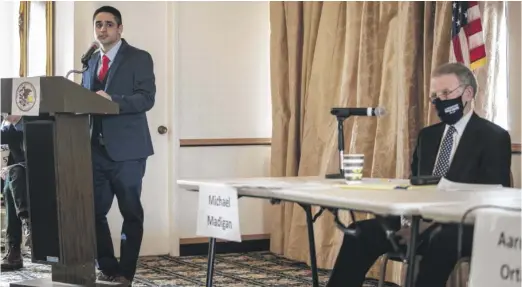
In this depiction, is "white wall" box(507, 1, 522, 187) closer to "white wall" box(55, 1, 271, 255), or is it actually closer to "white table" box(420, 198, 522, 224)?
"white table" box(420, 198, 522, 224)

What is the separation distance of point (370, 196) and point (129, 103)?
1.62 m

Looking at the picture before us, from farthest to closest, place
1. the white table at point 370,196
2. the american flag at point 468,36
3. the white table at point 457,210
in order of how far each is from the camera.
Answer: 1. the american flag at point 468,36
2. the white table at point 370,196
3. the white table at point 457,210

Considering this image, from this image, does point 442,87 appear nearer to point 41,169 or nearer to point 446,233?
point 446,233

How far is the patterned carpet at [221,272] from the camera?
13.3ft

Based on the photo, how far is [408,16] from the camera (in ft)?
12.3

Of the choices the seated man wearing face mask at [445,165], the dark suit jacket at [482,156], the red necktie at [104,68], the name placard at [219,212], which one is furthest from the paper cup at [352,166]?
the red necktie at [104,68]

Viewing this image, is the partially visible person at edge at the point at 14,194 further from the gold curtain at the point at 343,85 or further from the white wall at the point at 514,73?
the white wall at the point at 514,73

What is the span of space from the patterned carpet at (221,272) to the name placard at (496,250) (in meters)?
2.36

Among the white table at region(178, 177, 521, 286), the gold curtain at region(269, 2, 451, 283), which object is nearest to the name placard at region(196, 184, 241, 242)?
the white table at region(178, 177, 521, 286)

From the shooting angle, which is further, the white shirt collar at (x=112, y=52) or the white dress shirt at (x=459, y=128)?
the white shirt collar at (x=112, y=52)

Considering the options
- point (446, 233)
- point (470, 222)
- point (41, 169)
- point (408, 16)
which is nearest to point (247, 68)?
point (408, 16)

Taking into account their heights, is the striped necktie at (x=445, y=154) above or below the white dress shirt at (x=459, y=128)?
below

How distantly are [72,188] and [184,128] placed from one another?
7.04 feet

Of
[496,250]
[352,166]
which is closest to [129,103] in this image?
[352,166]
